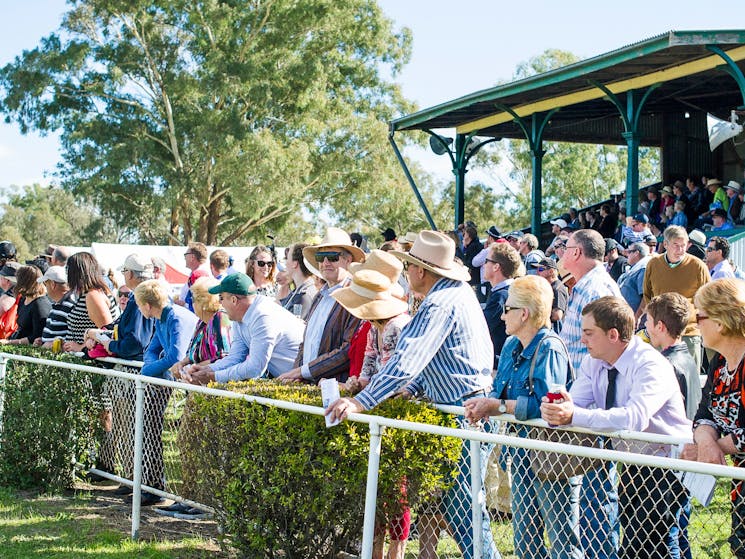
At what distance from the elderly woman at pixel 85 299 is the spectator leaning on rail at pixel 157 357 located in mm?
772

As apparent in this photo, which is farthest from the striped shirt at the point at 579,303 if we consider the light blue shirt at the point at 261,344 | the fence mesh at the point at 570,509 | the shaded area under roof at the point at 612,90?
the shaded area under roof at the point at 612,90

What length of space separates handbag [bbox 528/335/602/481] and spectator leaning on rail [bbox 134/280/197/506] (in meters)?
3.14

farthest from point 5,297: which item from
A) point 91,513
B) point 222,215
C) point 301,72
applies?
point 222,215

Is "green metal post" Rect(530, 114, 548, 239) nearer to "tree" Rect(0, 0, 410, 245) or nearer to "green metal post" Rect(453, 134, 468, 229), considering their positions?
"green metal post" Rect(453, 134, 468, 229)

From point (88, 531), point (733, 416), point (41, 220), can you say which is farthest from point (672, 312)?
point (41, 220)

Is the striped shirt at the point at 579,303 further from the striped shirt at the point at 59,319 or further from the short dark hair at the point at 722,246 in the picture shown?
the striped shirt at the point at 59,319

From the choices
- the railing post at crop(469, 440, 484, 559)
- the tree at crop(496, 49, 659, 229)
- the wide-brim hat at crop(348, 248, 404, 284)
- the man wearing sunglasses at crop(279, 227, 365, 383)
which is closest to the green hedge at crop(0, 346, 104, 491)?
the man wearing sunglasses at crop(279, 227, 365, 383)

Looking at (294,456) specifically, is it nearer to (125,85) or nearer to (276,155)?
(276,155)

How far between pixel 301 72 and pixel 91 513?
3066cm

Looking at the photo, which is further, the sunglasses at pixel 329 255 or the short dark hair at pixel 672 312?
the sunglasses at pixel 329 255

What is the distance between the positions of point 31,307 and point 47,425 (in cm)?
221

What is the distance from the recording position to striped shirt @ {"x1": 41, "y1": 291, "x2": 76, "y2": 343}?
8375mm

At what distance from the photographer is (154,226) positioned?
42.0 m

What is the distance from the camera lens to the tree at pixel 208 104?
34906 millimetres
